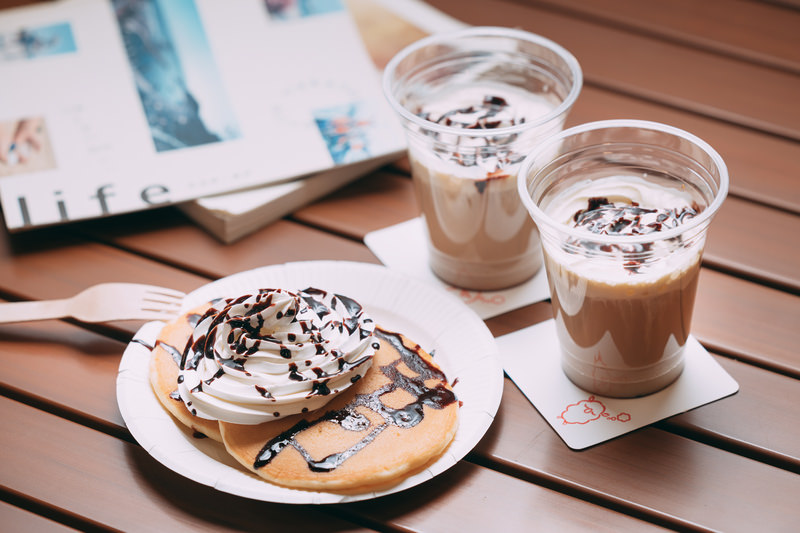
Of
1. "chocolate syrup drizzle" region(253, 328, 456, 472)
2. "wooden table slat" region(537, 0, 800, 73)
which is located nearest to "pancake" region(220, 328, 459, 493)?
"chocolate syrup drizzle" region(253, 328, 456, 472)

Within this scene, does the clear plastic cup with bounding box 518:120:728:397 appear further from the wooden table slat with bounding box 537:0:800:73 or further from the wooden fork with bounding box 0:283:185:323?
the wooden table slat with bounding box 537:0:800:73

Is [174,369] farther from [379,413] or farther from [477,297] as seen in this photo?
[477,297]

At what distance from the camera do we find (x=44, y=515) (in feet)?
2.69

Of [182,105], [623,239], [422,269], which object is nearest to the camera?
[623,239]

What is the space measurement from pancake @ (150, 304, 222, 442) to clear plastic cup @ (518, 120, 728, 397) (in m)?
0.36

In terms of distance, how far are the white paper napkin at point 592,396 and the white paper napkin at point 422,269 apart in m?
0.07

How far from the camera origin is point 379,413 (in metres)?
0.85

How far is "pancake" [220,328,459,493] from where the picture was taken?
0.79 meters

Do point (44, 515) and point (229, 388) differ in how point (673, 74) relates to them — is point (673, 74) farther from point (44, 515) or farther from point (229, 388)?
point (44, 515)

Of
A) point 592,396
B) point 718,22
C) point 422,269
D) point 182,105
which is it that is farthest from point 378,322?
point 718,22

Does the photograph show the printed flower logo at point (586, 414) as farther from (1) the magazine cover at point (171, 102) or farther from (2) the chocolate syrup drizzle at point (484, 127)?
(1) the magazine cover at point (171, 102)

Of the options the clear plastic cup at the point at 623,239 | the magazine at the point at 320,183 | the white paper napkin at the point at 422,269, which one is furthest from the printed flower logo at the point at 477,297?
the magazine at the point at 320,183

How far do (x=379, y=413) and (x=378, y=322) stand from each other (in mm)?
165

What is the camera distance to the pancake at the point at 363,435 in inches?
31.1
